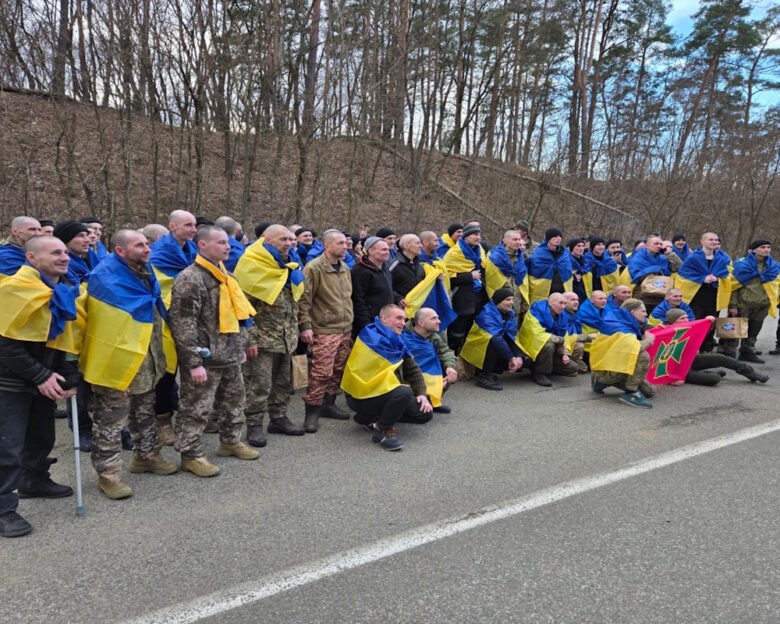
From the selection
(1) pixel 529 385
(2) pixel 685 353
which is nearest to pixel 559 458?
(1) pixel 529 385

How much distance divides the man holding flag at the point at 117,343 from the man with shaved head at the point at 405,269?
332 cm

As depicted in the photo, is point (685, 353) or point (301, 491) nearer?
point (301, 491)

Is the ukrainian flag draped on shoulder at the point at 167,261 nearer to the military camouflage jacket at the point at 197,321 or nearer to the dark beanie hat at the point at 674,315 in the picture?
the military camouflage jacket at the point at 197,321

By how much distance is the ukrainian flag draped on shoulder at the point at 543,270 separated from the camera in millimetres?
8562

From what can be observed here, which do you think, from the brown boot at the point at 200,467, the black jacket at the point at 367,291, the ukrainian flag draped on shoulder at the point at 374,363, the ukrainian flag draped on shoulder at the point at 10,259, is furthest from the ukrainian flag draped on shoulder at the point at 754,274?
the ukrainian flag draped on shoulder at the point at 10,259

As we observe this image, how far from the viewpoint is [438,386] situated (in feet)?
19.2

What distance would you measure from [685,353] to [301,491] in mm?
5577

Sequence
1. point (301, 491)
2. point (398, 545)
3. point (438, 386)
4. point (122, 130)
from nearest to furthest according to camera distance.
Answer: point (398, 545), point (301, 491), point (438, 386), point (122, 130)

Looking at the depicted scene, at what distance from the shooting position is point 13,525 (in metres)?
3.38

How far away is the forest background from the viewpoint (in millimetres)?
11211

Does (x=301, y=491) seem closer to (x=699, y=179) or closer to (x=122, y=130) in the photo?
(x=122, y=130)

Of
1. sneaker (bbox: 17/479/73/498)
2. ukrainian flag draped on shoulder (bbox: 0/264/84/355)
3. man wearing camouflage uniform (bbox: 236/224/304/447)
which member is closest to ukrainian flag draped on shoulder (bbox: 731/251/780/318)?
man wearing camouflage uniform (bbox: 236/224/304/447)

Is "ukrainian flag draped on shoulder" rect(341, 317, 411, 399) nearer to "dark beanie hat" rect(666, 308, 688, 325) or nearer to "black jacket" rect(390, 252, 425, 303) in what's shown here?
"black jacket" rect(390, 252, 425, 303)

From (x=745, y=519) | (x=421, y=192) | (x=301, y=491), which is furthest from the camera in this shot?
(x=421, y=192)
